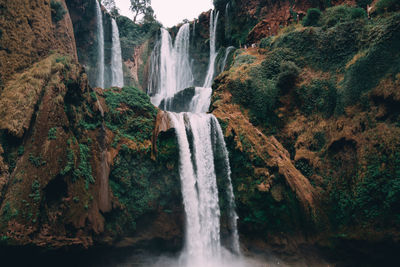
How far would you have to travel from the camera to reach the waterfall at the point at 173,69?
28125mm

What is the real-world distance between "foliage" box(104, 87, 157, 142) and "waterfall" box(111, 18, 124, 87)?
55.6ft

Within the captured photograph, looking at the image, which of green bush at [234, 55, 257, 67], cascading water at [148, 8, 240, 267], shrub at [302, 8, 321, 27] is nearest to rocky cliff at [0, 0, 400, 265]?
cascading water at [148, 8, 240, 267]

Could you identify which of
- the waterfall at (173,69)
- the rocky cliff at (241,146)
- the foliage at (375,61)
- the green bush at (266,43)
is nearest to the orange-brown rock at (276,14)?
the green bush at (266,43)

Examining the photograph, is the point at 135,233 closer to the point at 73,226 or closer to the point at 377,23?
the point at 73,226

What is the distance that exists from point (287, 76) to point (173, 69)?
60.5 ft

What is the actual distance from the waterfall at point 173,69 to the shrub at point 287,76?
16283mm

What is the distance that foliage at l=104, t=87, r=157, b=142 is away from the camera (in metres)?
10.5

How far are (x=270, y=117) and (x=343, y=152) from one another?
4077mm

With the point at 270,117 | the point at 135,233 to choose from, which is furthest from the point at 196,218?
the point at 270,117

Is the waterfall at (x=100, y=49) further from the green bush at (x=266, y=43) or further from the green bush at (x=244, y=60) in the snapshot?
the green bush at (x=266, y=43)

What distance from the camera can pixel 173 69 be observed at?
28.7m

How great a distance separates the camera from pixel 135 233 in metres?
9.43

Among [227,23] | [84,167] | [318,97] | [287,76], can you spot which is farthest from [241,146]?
[227,23]

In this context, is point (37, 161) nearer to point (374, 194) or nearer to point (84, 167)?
point (84, 167)
